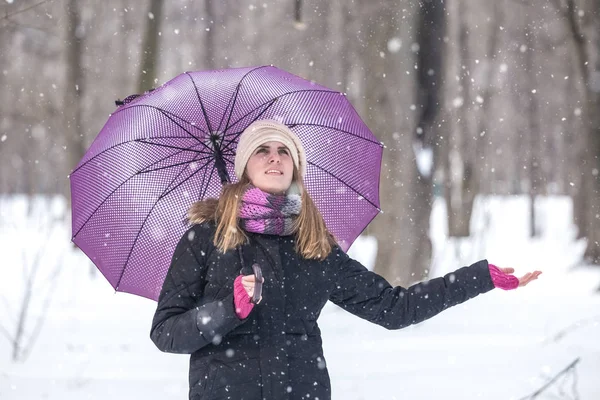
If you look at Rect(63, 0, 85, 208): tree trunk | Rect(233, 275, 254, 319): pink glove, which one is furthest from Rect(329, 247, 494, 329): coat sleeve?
Rect(63, 0, 85, 208): tree trunk

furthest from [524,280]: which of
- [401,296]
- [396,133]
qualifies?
[396,133]

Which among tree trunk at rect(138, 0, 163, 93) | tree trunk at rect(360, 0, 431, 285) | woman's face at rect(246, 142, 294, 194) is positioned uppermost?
tree trunk at rect(138, 0, 163, 93)

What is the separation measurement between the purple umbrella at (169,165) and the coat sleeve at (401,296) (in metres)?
0.68

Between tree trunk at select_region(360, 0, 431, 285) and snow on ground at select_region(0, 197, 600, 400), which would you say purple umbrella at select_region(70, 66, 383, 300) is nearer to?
snow on ground at select_region(0, 197, 600, 400)

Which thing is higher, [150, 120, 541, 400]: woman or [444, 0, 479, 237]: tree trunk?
[444, 0, 479, 237]: tree trunk

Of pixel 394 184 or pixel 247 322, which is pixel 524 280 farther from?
pixel 394 184

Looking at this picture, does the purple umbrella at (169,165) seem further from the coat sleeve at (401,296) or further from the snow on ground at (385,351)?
the snow on ground at (385,351)

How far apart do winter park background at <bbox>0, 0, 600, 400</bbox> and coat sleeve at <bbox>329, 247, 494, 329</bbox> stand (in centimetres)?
143

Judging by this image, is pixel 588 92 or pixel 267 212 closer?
pixel 267 212

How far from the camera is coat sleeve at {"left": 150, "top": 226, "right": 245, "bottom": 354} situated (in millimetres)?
2604

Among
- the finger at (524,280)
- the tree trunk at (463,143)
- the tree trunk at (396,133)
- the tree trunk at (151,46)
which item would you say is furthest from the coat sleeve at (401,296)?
the tree trunk at (463,143)

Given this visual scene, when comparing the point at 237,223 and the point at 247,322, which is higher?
the point at 237,223

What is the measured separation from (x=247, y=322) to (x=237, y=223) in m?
0.36

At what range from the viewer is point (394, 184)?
356 inches
